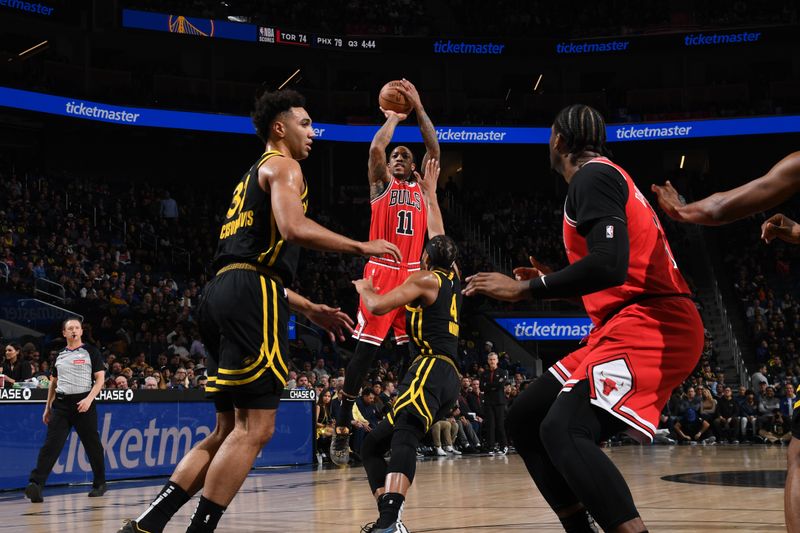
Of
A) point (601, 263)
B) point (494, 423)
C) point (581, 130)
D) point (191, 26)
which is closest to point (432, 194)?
point (581, 130)

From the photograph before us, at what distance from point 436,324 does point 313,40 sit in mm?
25316

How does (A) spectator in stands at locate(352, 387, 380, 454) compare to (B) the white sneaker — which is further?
(B) the white sneaker

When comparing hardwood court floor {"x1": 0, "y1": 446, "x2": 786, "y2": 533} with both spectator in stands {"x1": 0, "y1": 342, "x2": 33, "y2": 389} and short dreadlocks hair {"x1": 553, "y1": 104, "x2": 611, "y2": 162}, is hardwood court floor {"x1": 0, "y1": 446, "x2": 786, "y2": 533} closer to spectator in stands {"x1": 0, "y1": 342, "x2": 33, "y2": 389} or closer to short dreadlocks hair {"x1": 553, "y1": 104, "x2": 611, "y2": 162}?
spectator in stands {"x1": 0, "y1": 342, "x2": 33, "y2": 389}

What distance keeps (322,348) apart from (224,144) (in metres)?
12.2

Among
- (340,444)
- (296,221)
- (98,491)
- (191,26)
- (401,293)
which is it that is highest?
(191,26)

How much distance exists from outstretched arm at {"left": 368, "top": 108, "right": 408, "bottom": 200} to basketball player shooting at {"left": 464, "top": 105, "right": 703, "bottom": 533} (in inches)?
135

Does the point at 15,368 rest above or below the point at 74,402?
above

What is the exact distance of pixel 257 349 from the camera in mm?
4742

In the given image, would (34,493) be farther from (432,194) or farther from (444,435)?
(444,435)

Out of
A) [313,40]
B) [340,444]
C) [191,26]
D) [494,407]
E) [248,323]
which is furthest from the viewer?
[313,40]

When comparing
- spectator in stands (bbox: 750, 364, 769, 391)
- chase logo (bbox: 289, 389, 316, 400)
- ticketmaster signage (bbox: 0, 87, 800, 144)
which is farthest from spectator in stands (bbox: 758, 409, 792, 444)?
ticketmaster signage (bbox: 0, 87, 800, 144)

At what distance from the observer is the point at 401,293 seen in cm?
591

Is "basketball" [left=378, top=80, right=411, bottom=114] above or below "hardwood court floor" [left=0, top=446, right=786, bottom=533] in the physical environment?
above

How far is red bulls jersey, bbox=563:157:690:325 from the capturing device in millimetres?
3814
